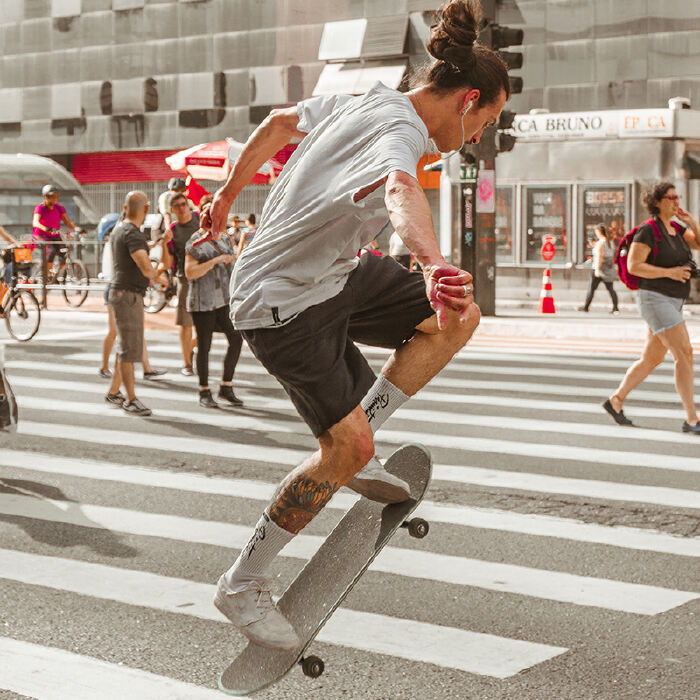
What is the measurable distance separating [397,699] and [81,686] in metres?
1.10

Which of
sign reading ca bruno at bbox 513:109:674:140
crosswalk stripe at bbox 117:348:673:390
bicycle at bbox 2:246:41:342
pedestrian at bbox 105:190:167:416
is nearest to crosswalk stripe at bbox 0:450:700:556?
pedestrian at bbox 105:190:167:416

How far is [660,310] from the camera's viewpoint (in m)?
10.3

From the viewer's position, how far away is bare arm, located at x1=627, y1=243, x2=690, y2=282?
10.2 metres

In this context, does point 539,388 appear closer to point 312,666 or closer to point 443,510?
point 443,510

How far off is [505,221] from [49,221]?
9.74 m

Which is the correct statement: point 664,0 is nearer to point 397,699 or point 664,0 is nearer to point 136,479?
point 136,479

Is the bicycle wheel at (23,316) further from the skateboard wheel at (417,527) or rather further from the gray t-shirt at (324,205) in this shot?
the gray t-shirt at (324,205)

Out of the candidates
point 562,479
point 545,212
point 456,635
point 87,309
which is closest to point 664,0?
point 545,212

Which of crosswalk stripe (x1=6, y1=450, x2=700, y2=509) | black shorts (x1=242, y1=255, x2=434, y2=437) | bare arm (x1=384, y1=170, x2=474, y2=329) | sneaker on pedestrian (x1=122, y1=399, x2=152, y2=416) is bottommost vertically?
sneaker on pedestrian (x1=122, y1=399, x2=152, y2=416)

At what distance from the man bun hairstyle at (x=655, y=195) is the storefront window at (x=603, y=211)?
17.1 meters

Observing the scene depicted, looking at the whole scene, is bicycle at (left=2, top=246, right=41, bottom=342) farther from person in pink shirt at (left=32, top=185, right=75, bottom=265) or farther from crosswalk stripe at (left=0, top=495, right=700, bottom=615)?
crosswalk stripe at (left=0, top=495, right=700, bottom=615)

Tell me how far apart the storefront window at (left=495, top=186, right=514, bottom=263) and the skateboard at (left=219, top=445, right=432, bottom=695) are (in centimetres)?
2432

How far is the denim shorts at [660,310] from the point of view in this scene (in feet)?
33.7

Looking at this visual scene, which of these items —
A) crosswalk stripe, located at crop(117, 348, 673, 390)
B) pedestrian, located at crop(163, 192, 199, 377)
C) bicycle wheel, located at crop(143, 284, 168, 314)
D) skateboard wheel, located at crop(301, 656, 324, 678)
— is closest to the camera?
skateboard wheel, located at crop(301, 656, 324, 678)
